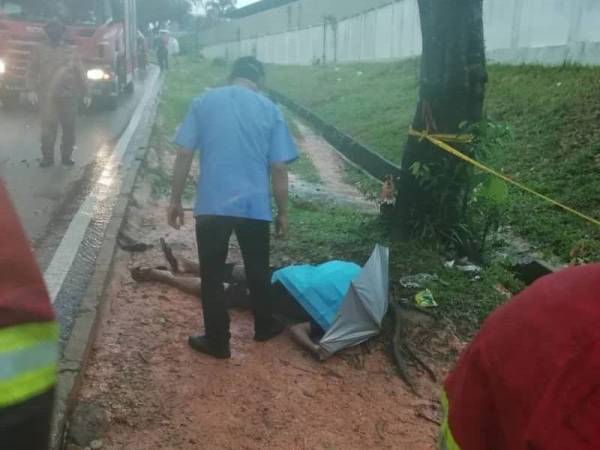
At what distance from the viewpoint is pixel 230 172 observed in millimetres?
3871

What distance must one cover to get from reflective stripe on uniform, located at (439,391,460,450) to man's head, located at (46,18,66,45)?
28.1 feet

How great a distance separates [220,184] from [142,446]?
4.74 ft

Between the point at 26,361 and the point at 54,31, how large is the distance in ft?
27.5

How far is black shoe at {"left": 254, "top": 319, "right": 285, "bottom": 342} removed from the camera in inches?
169

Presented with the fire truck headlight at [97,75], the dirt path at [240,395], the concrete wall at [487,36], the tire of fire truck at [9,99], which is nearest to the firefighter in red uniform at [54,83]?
the fire truck headlight at [97,75]

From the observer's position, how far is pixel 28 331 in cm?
118

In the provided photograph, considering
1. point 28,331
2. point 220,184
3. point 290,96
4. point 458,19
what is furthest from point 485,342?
point 290,96

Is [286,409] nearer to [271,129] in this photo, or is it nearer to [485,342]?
[271,129]

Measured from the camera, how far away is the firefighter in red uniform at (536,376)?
0.97 meters

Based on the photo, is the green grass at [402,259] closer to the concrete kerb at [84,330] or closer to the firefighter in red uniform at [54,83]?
the concrete kerb at [84,330]

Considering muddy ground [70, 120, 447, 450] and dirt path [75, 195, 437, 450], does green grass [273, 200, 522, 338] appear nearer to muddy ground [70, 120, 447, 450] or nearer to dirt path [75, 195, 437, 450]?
muddy ground [70, 120, 447, 450]

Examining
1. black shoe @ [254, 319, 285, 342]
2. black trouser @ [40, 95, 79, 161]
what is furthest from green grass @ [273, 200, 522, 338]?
black trouser @ [40, 95, 79, 161]

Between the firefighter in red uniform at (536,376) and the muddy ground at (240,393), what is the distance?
2.29 m

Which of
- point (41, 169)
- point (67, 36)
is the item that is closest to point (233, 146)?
point (41, 169)
